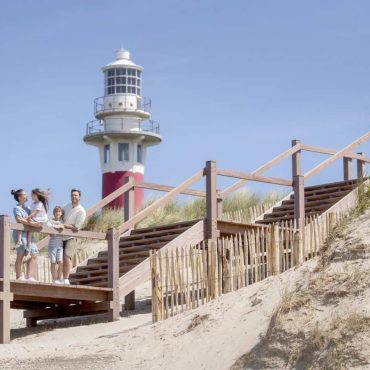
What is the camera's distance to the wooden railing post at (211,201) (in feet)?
52.0

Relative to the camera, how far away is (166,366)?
11125 millimetres

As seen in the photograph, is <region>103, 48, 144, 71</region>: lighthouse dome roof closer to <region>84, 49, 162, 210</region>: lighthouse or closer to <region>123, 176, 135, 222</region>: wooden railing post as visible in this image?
<region>84, 49, 162, 210</region>: lighthouse

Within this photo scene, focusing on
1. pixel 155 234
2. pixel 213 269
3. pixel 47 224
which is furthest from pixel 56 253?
pixel 155 234

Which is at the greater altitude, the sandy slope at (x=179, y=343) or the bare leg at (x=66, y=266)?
the bare leg at (x=66, y=266)

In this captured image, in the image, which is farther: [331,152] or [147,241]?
[331,152]

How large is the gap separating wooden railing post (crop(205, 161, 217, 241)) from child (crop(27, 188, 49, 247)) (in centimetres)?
292

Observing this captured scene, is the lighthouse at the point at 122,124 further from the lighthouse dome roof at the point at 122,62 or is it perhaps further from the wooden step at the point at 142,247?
the wooden step at the point at 142,247

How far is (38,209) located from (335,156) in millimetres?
6726

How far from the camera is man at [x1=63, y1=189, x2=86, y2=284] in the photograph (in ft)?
46.4

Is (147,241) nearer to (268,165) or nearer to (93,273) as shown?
(93,273)

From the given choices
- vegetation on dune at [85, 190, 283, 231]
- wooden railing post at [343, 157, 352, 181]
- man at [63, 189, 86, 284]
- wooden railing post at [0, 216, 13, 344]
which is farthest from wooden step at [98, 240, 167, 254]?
vegetation on dune at [85, 190, 283, 231]

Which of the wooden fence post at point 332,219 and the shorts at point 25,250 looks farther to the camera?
the wooden fence post at point 332,219

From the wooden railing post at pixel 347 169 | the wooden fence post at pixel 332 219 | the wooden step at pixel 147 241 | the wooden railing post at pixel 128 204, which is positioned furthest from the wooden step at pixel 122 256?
the wooden railing post at pixel 347 169

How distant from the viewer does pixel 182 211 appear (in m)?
25.2
